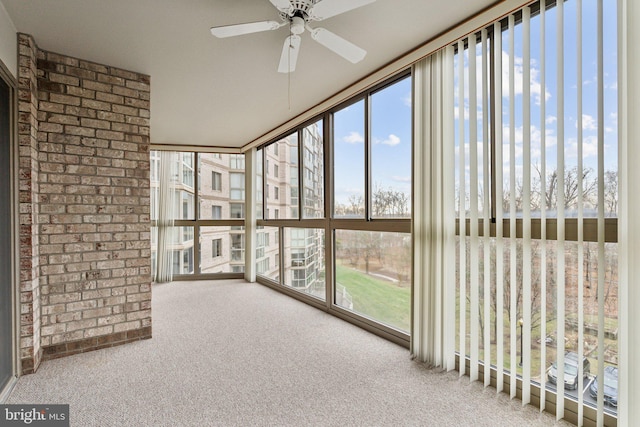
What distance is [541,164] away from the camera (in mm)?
1946

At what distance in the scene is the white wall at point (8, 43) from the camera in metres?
2.15

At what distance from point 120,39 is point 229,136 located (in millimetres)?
2992

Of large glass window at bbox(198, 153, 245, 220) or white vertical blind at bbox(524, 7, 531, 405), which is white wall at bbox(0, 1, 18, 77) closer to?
white vertical blind at bbox(524, 7, 531, 405)

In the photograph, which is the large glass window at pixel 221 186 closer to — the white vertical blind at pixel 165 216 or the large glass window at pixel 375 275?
the white vertical blind at pixel 165 216

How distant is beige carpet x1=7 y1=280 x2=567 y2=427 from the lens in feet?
6.38

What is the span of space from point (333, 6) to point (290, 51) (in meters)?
0.51

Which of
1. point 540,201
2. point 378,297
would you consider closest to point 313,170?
point 378,297

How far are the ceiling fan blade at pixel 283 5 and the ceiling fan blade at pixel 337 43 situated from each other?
184mm

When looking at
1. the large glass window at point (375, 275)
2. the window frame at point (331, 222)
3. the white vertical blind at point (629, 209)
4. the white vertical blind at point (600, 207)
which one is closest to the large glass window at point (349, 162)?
the window frame at point (331, 222)

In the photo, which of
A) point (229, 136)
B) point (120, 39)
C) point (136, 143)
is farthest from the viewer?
point (229, 136)

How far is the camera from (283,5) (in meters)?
1.75

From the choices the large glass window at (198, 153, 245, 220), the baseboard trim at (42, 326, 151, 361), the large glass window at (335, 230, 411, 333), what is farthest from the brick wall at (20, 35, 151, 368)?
the large glass window at (198, 153, 245, 220)

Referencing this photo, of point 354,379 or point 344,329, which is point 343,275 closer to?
point 344,329

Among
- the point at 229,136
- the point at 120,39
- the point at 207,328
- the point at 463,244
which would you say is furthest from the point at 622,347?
the point at 229,136
